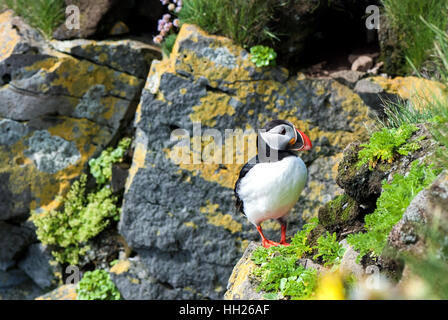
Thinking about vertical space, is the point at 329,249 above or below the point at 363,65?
below

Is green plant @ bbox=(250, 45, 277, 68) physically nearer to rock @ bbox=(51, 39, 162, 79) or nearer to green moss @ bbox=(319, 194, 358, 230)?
rock @ bbox=(51, 39, 162, 79)

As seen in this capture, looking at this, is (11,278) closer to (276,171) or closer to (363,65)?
(276,171)

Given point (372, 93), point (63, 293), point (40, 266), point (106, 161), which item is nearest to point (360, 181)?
point (372, 93)

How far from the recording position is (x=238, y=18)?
537cm

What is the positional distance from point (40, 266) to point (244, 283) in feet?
14.3

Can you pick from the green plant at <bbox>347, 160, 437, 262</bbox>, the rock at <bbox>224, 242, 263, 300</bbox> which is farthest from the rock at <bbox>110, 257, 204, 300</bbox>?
the green plant at <bbox>347, 160, 437, 262</bbox>

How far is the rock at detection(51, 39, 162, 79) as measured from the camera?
6.16 metres

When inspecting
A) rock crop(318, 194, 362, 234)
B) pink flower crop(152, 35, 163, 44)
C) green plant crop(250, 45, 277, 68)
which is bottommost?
rock crop(318, 194, 362, 234)

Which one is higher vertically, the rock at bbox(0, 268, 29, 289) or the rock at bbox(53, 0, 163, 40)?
the rock at bbox(53, 0, 163, 40)

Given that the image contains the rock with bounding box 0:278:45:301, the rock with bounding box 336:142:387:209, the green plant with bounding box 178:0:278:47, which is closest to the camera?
the rock with bounding box 336:142:387:209

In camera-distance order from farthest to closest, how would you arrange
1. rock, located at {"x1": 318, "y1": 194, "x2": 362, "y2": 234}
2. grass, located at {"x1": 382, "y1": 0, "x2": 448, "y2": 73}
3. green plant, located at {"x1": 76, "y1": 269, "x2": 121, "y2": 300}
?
green plant, located at {"x1": 76, "y1": 269, "x2": 121, "y2": 300} < grass, located at {"x1": 382, "y1": 0, "x2": 448, "y2": 73} < rock, located at {"x1": 318, "y1": 194, "x2": 362, "y2": 234}

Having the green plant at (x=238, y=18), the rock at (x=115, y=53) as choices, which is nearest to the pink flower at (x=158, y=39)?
the rock at (x=115, y=53)

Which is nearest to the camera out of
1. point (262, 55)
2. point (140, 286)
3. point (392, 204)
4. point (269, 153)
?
point (392, 204)

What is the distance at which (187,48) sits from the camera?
5.48m
